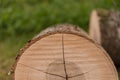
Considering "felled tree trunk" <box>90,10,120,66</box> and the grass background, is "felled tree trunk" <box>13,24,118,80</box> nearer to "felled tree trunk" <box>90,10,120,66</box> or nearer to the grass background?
"felled tree trunk" <box>90,10,120,66</box>

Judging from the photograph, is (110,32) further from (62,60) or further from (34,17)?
(34,17)

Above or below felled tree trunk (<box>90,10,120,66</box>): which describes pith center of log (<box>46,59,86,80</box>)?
below

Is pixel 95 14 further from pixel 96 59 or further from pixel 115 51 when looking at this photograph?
pixel 96 59

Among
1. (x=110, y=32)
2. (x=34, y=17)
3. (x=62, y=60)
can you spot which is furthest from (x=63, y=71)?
(x=34, y=17)

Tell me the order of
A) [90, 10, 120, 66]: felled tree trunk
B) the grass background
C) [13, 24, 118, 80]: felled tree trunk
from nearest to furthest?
1. [13, 24, 118, 80]: felled tree trunk
2. [90, 10, 120, 66]: felled tree trunk
3. the grass background

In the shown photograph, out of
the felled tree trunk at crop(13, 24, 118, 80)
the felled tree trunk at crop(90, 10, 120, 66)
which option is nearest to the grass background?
the felled tree trunk at crop(90, 10, 120, 66)

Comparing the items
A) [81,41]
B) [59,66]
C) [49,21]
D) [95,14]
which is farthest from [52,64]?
[49,21]
